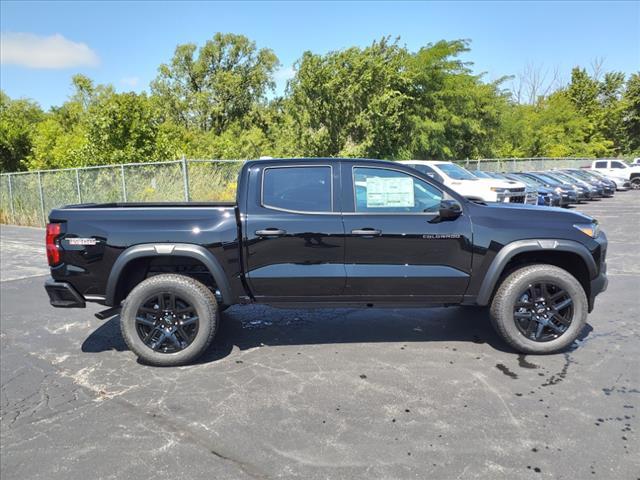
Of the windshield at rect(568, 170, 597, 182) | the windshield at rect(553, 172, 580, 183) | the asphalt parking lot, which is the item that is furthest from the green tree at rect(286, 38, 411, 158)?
the asphalt parking lot

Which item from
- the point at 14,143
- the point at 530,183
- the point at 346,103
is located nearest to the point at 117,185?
the point at 346,103

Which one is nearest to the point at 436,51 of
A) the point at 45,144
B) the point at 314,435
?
the point at 45,144

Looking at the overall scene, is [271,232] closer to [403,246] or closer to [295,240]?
[295,240]

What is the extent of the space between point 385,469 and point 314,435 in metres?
0.56

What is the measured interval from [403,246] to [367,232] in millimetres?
343

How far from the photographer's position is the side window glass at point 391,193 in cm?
435

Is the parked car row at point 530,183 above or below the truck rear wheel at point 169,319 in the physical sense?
above

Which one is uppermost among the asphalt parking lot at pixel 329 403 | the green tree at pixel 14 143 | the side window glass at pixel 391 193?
the green tree at pixel 14 143

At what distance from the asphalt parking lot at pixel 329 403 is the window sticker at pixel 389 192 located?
139 centimetres

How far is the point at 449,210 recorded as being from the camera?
13.7ft

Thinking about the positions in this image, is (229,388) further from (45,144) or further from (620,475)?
(45,144)

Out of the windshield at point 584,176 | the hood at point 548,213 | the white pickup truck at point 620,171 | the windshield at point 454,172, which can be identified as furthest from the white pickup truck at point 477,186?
the white pickup truck at point 620,171

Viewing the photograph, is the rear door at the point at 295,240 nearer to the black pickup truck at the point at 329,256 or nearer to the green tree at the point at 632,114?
the black pickup truck at the point at 329,256

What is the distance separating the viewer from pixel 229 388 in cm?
386
